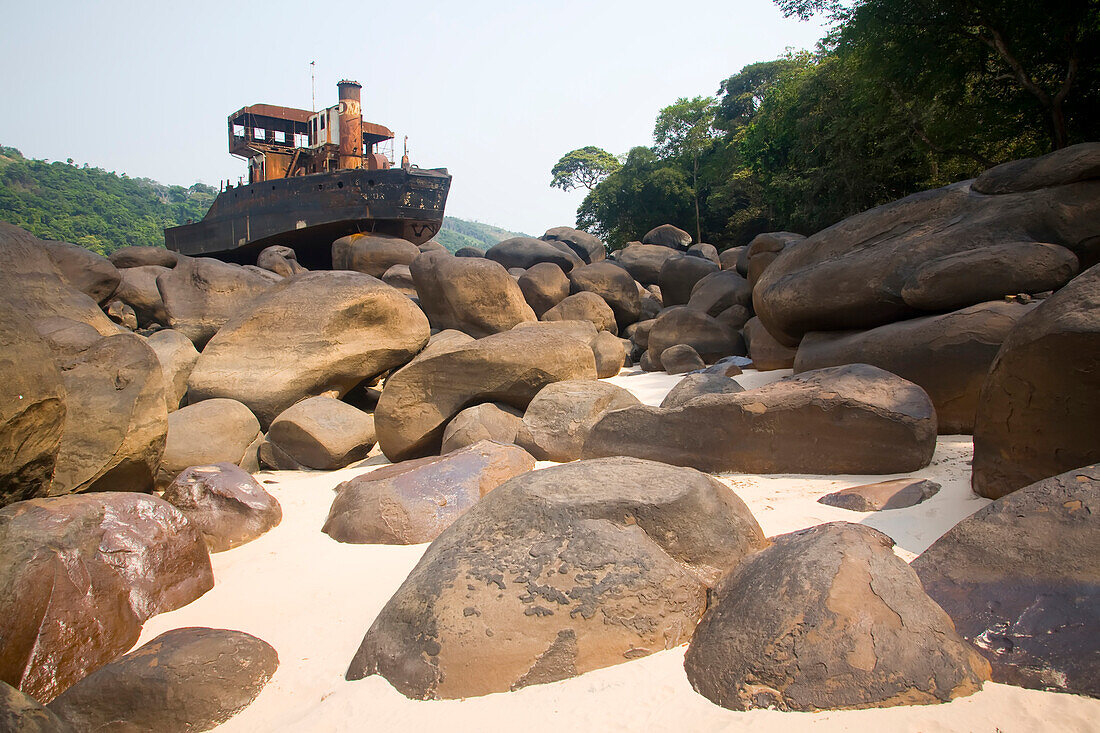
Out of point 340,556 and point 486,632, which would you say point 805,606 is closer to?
point 486,632

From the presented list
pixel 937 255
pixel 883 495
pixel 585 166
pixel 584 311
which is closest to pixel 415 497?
pixel 883 495

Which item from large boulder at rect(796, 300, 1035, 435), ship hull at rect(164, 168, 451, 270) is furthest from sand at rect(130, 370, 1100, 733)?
ship hull at rect(164, 168, 451, 270)

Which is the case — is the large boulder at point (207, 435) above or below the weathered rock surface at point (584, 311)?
below

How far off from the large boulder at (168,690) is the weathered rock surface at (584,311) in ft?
33.0

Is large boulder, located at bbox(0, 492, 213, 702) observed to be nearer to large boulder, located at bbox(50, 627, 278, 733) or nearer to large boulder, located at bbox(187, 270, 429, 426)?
large boulder, located at bbox(50, 627, 278, 733)

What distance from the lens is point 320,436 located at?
19.5 ft

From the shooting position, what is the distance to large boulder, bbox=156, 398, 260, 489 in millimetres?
5482

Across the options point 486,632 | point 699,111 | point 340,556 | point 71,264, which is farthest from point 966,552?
point 699,111

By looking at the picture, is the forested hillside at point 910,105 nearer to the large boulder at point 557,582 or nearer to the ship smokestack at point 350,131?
the large boulder at point 557,582

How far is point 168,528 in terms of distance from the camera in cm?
332

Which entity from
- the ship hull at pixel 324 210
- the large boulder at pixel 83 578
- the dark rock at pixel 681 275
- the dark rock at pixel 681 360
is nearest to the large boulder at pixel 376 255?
the ship hull at pixel 324 210

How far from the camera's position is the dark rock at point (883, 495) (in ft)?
11.7

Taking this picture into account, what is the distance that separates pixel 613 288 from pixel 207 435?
31.9 feet

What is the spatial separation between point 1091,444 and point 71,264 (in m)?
12.4
